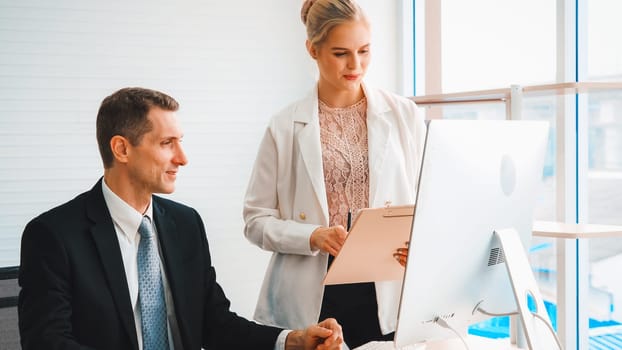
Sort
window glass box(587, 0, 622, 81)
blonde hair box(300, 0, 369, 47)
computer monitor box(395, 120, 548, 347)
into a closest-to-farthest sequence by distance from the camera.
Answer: computer monitor box(395, 120, 548, 347) < blonde hair box(300, 0, 369, 47) < window glass box(587, 0, 622, 81)

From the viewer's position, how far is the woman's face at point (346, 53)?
71.9 inches

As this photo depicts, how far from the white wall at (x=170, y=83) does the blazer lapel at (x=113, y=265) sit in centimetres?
221

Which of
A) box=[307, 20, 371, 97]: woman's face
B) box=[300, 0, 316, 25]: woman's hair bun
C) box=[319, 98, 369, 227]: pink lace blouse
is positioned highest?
box=[300, 0, 316, 25]: woman's hair bun

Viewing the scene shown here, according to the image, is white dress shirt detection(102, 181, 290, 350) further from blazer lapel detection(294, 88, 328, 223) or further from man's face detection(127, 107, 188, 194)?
blazer lapel detection(294, 88, 328, 223)

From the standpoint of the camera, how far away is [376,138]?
6.21 ft

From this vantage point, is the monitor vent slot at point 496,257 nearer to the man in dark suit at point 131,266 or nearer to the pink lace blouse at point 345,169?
the man in dark suit at point 131,266

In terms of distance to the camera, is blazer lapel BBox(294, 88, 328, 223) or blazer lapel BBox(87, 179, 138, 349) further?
blazer lapel BBox(294, 88, 328, 223)

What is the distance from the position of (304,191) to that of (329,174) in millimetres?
88

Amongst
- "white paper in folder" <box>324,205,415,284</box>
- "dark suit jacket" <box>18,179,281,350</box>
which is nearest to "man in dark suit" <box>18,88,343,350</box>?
"dark suit jacket" <box>18,179,281,350</box>

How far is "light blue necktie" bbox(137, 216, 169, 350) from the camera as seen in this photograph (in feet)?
5.33

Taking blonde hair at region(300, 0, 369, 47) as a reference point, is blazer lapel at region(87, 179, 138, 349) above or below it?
below

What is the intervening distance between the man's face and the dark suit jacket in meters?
0.11

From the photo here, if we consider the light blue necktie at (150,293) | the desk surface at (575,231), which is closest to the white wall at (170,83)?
the desk surface at (575,231)

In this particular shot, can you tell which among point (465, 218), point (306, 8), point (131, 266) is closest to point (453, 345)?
point (465, 218)
